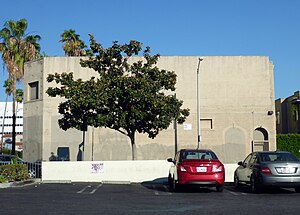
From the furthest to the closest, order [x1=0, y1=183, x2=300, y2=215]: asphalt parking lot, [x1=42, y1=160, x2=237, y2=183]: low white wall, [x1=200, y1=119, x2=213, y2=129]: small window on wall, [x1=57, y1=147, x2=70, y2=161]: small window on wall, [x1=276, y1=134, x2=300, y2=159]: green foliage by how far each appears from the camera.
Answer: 1. [x1=276, y1=134, x2=300, y2=159]: green foliage
2. [x1=200, y1=119, x2=213, y2=129]: small window on wall
3. [x1=57, y1=147, x2=70, y2=161]: small window on wall
4. [x1=42, y1=160, x2=237, y2=183]: low white wall
5. [x1=0, y1=183, x2=300, y2=215]: asphalt parking lot

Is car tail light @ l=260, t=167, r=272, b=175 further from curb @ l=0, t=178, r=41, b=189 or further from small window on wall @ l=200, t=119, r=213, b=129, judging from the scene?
small window on wall @ l=200, t=119, r=213, b=129

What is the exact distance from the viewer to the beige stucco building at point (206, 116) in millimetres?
38625

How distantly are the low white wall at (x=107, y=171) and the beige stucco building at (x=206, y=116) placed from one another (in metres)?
14.9

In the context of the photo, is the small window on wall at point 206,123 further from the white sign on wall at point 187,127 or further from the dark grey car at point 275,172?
the dark grey car at point 275,172

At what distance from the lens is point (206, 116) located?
3894 centimetres

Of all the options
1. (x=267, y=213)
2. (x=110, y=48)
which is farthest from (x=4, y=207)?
(x=110, y=48)

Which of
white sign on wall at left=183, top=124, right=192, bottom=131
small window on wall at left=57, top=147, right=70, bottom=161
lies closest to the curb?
small window on wall at left=57, top=147, right=70, bottom=161

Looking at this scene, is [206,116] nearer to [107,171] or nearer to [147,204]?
[107,171]

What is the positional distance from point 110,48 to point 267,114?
16.1 meters

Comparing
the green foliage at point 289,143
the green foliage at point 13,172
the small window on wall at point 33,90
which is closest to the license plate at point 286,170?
the green foliage at point 13,172

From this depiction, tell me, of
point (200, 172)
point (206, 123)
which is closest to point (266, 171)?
point (200, 172)

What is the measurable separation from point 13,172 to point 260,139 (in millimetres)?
23415

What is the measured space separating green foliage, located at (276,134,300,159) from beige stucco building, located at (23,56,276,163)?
3290 millimetres

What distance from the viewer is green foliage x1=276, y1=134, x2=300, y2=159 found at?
42219 mm
